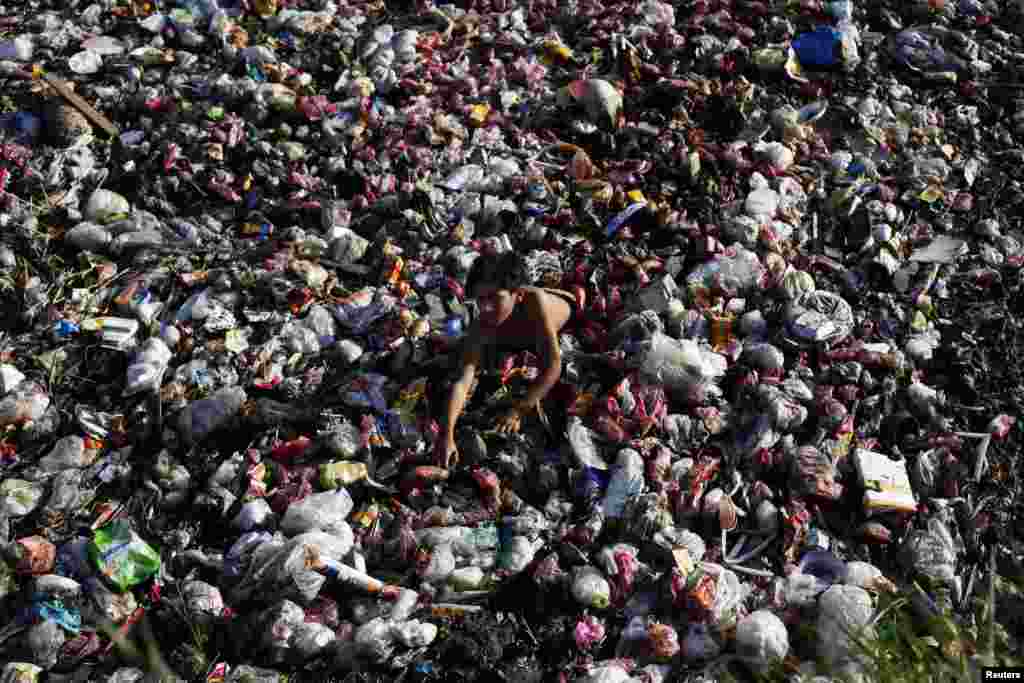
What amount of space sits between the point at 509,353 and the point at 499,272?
13.7 inches

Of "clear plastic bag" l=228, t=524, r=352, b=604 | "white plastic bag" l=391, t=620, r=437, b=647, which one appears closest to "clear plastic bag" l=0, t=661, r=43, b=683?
"clear plastic bag" l=228, t=524, r=352, b=604

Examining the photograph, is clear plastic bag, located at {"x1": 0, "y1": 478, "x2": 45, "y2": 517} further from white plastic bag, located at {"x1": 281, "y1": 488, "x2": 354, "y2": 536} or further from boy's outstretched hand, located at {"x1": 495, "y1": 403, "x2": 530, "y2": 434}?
boy's outstretched hand, located at {"x1": 495, "y1": 403, "x2": 530, "y2": 434}

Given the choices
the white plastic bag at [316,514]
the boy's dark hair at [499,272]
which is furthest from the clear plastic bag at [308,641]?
the boy's dark hair at [499,272]

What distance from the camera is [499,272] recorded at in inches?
139

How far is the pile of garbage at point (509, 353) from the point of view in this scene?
274 centimetres

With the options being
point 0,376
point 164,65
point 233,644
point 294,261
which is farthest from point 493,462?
point 164,65

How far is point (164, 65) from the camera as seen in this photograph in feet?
15.4

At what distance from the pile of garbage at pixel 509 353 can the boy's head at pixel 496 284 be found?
154 mm

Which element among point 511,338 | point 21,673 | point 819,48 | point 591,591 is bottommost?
point 21,673

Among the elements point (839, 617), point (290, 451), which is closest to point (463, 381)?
point (290, 451)

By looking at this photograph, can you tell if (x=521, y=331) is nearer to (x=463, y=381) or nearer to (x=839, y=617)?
(x=463, y=381)

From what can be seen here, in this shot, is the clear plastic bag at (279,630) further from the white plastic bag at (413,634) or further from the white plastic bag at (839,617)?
the white plastic bag at (839,617)

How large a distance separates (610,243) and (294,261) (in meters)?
1.42

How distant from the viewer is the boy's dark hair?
3464mm
